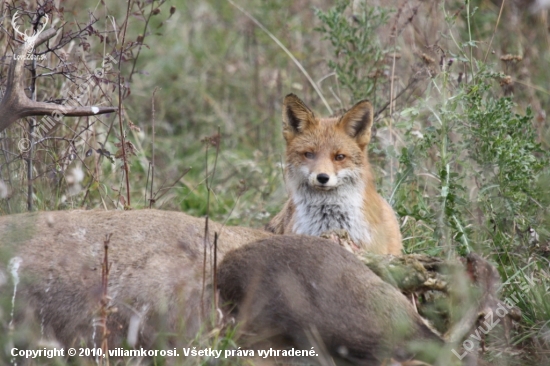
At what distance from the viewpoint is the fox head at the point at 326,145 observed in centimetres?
608

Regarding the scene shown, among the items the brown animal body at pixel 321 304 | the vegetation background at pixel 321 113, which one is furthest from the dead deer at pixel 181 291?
the vegetation background at pixel 321 113

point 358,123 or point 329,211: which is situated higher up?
point 358,123

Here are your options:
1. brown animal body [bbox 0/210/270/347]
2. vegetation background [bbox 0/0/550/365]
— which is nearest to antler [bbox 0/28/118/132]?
brown animal body [bbox 0/210/270/347]

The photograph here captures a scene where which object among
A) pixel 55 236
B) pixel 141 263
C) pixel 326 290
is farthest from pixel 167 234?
pixel 326 290

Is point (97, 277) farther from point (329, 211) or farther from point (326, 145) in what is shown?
point (326, 145)

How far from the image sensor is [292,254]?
3803mm

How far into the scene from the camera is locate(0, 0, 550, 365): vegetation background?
5258 mm

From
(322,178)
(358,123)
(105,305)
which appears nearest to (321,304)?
(105,305)

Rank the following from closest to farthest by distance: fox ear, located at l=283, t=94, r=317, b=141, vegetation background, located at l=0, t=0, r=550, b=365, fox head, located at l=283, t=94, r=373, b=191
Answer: vegetation background, located at l=0, t=0, r=550, b=365 → fox head, located at l=283, t=94, r=373, b=191 → fox ear, located at l=283, t=94, r=317, b=141

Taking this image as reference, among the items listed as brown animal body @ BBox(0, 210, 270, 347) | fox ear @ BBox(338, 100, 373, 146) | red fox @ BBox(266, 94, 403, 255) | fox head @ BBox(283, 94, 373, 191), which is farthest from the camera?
fox ear @ BBox(338, 100, 373, 146)

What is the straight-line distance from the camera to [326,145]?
623 centimetres

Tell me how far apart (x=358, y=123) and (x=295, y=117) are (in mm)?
565

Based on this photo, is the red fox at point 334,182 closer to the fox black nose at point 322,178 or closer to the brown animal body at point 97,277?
the fox black nose at point 322,178

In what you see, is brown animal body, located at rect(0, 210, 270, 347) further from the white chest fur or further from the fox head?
the fox head
